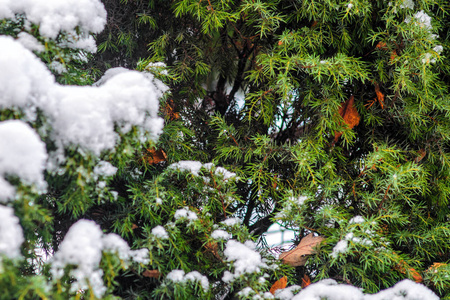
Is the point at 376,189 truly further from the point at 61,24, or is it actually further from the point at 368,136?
the point at 61,24

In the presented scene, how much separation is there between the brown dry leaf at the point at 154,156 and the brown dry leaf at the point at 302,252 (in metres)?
0.50

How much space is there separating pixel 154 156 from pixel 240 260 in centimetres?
45

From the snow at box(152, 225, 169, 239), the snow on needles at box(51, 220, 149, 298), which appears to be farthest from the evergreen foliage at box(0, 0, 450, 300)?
the snow on needles at box(51, 220, 149, 298)

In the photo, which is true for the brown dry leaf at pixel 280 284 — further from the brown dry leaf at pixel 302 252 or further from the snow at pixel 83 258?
the snow at pixel 83 258

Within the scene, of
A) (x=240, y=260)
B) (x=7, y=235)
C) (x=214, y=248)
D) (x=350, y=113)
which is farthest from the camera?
(x=350, y=113)

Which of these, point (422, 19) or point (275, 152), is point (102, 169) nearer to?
point (275, 152)

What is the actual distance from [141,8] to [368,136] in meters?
0.92

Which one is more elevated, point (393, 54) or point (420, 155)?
point (393, 54)

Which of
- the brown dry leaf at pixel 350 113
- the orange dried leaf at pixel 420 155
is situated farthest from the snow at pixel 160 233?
the orange dried leaf at pixel 420 155

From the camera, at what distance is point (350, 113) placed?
1.22m

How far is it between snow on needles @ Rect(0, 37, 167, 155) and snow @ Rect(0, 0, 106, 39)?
0.37 feet

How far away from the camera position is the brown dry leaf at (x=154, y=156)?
110 cm

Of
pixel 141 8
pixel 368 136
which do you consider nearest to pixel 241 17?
pixel 141 8

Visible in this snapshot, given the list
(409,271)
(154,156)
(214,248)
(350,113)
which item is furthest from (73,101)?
(409,271)
